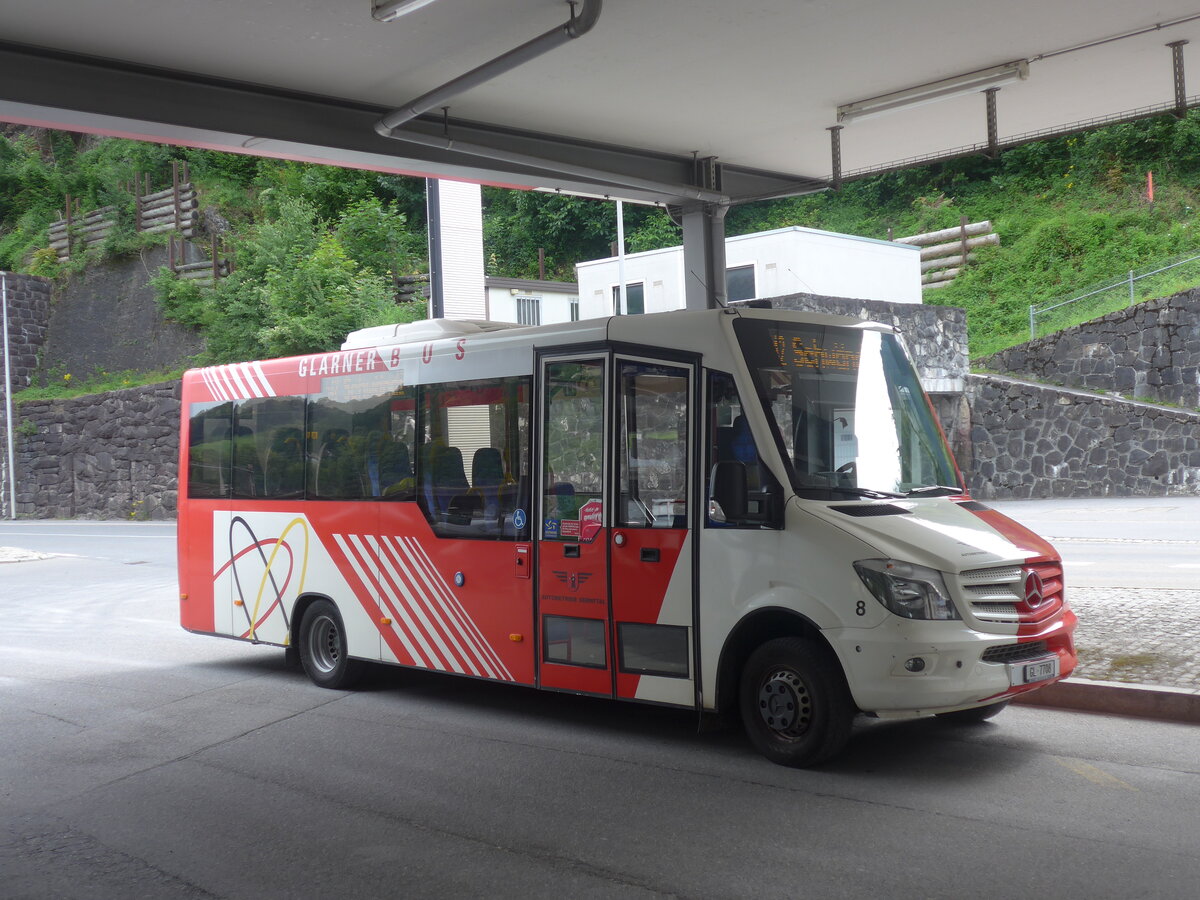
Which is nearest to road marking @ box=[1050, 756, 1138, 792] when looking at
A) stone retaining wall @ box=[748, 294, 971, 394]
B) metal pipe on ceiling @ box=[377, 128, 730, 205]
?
metal pipe on ceiling @ box=[377, 128, 730, 205]

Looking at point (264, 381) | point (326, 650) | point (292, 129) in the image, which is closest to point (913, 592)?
point (326, 650)

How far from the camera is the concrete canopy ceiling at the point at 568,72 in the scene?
28.0 ft

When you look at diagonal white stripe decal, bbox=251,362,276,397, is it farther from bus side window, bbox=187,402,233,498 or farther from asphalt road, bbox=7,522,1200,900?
asphalt road, bbox=7,522,1200,900

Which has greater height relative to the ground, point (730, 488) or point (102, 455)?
point (102, 455)

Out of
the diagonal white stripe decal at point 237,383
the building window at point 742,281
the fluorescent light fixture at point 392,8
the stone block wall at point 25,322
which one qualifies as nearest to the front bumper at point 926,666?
the fluorescent light fixture at point 392,8

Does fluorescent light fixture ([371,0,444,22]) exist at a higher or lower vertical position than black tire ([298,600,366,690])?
higher

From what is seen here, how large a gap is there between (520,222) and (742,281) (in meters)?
29.5

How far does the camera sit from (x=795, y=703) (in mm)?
7117

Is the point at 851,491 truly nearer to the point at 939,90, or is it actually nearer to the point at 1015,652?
the point at 1015,652

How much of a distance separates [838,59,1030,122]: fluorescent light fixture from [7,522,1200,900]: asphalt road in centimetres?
574

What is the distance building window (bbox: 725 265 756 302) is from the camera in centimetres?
3334

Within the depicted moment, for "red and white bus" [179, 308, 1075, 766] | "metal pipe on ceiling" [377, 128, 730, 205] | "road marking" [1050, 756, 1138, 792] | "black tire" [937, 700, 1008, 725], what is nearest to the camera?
"road marking" [1050, 756, 1138, 792]

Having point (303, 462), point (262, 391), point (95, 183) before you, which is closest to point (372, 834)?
point (303, 462)

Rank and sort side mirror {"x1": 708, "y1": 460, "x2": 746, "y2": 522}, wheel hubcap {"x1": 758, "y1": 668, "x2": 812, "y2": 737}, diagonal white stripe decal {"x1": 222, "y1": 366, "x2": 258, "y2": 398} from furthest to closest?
1. diagonal white stripe decal {"x1": 222, "y1": 366, "x2": 258, "y2": 398}
2. side mirror {"x1": 708, "y1": 460, "x2": 746, "y2": 522}
3. wheel hubcap {"x1": 758, "y1": 668, "x2": 812, "y2": 737}
